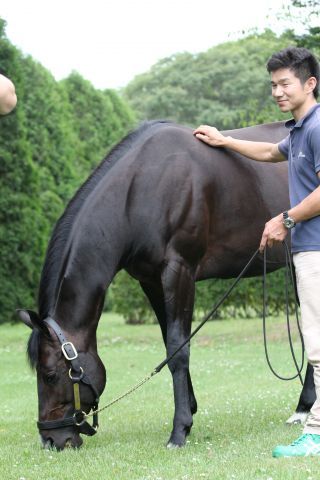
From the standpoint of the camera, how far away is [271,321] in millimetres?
18953

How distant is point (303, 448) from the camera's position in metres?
4.78

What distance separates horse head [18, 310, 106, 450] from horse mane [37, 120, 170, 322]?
0.30ft

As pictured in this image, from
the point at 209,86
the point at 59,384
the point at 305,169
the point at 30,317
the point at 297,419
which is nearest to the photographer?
the point at 305,169

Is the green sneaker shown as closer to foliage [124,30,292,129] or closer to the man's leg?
the man's leg

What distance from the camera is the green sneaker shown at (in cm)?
476

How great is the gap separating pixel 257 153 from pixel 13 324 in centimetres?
1671

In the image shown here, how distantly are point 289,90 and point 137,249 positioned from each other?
1651mm

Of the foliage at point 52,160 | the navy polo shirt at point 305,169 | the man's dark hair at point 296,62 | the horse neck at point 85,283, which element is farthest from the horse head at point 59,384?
the foliage at point 52,160

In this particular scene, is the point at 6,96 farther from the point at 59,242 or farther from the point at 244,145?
the point at 244,145

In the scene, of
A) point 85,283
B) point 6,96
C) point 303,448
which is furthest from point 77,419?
point 6,96

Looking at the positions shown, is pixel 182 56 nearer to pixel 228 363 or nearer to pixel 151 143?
pixel 228 363

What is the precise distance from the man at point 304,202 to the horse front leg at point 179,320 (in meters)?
1.10

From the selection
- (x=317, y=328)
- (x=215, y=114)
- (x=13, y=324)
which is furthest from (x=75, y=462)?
(x=215, y=114)

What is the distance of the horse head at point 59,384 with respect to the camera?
5.63 m
